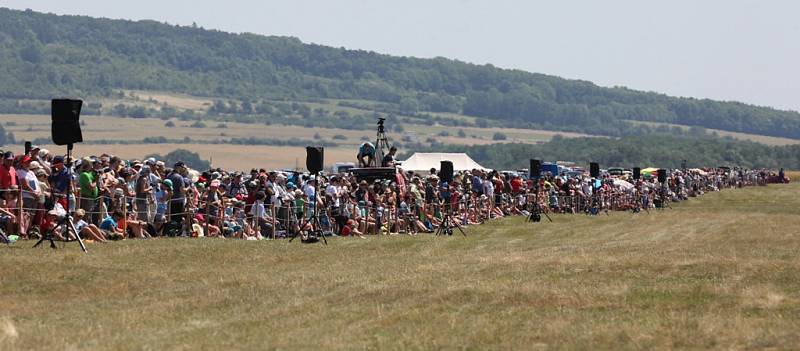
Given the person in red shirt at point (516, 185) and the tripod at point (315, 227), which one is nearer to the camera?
the tripod at point (315, 227)

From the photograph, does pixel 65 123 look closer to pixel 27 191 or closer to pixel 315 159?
pixel 27 191

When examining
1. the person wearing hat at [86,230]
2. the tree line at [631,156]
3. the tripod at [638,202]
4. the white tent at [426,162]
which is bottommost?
the tree line at [631,156]

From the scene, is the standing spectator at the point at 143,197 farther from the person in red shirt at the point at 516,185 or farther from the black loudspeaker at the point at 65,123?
the person in red shirt at the point at 516,185

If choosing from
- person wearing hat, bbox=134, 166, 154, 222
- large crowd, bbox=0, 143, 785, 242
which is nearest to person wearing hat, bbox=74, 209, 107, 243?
large crowd, bbox=0, 143, 785, 242

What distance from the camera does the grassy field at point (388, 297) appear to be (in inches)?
640

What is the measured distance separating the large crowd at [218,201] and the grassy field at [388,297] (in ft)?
4.04

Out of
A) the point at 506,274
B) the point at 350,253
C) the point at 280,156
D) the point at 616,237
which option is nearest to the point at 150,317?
the point at 506,274

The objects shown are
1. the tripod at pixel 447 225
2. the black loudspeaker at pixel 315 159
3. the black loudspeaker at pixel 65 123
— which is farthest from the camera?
the tripod at pixel 447 225

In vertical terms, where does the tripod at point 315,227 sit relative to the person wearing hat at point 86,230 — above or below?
below

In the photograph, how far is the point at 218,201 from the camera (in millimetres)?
30719

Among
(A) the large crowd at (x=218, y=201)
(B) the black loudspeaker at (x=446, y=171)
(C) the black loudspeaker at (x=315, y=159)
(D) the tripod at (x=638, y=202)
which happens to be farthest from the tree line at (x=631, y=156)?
(C) the black loudspeaker at (x=315, y=159)

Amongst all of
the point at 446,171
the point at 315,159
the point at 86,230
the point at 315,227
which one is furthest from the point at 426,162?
the point at 86,230

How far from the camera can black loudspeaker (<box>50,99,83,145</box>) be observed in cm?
2456

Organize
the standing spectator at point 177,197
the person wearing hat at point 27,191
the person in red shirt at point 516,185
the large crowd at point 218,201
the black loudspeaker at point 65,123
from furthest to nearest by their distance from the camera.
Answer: the person in red shirt at point 516,185 → the standing spectator at point 177,197 → the large crowd at point 218,201 → the person wearing hat at point 27,191 → the black loudspeaker at point 65,123
